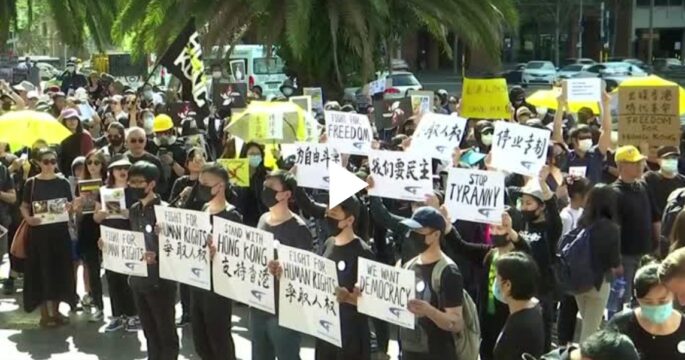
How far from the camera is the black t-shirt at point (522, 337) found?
5.31 m

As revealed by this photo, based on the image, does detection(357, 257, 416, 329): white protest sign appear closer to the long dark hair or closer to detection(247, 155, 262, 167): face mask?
the long dark hair

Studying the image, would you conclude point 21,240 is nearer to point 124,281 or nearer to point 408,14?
point 124,281

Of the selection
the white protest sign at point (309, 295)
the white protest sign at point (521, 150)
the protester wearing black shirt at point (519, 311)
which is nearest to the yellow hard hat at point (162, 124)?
the white protest sign at point (521, 150)

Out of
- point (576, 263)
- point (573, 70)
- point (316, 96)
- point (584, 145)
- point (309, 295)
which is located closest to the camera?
point (309, 295)

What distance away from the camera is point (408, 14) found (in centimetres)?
1611

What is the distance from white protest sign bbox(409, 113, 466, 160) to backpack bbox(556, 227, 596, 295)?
2.22 metres

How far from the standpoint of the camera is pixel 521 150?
27.8 ft

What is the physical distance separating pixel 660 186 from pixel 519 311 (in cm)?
434

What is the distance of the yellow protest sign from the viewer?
9477 millimetres

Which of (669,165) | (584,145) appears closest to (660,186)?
(669,165)

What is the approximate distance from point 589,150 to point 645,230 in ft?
5.94

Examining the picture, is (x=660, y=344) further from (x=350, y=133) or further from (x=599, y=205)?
(x=350, y=133)

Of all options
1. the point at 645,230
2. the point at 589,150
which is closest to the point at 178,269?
the point at 645,230
